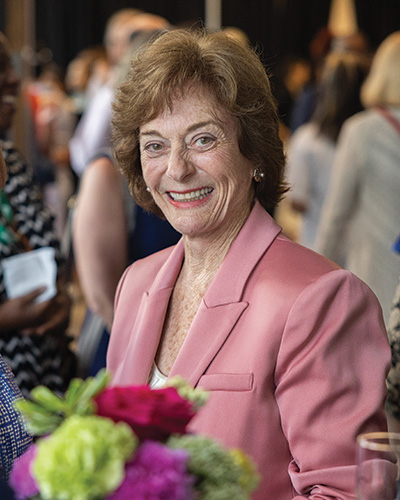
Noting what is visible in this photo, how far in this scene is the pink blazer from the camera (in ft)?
5.40

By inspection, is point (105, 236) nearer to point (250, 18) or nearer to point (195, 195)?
point (195, 195)

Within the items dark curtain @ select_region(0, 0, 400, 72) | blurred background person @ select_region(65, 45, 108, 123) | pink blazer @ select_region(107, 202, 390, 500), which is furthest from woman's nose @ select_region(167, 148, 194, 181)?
dark curtain @ select_region(0, 0, 400, 72)

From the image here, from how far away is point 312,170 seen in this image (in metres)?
5.16

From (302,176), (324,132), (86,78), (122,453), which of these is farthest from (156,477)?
(86,78)

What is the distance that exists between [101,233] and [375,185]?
58.5 inches

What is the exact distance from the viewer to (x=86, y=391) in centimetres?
100

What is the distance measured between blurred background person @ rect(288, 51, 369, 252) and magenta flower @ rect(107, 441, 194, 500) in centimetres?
403

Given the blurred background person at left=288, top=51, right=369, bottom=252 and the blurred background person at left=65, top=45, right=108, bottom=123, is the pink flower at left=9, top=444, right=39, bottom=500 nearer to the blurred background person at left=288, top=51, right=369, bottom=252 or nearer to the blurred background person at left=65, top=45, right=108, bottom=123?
the blurred background person at left=288, top=51, right=369, bottom=252

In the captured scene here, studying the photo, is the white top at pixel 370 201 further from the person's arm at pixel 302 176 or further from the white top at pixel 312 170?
the person's arm at pixel 302 176

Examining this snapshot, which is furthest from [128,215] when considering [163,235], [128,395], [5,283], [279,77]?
[279,77]

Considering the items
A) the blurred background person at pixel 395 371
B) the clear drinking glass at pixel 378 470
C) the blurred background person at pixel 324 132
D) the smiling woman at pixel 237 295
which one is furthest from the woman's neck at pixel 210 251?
A: the blurred background person at pixel 324 132

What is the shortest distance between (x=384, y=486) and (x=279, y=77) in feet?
48.9

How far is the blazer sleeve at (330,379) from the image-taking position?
5.33 feet

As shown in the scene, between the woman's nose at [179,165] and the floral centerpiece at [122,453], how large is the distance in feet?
3.26
